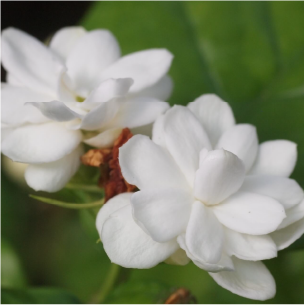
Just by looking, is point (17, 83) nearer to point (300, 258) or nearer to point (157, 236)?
point (157, 236)

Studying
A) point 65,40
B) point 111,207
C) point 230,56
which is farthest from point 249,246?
point 230,56

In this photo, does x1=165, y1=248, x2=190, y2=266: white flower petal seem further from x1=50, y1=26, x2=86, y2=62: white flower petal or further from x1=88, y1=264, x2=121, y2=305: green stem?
x1=50, y1=26, x2=86, y2=62: white flower petal

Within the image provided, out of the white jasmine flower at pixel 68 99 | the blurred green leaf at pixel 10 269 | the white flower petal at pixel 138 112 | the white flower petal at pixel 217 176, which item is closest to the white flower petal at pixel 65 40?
the white jasmine flower at pixel 68 99

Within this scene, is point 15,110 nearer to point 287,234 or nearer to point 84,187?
point 84,187

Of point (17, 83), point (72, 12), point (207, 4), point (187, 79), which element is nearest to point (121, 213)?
point (17, 83)

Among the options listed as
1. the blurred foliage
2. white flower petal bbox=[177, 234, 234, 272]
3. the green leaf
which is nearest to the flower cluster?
white flower petal bbox=[177, 234, 234, 272]

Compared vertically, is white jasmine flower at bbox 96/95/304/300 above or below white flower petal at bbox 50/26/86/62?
below

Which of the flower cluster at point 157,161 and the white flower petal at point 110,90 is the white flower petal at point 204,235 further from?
the white flower petal at point 110,90
